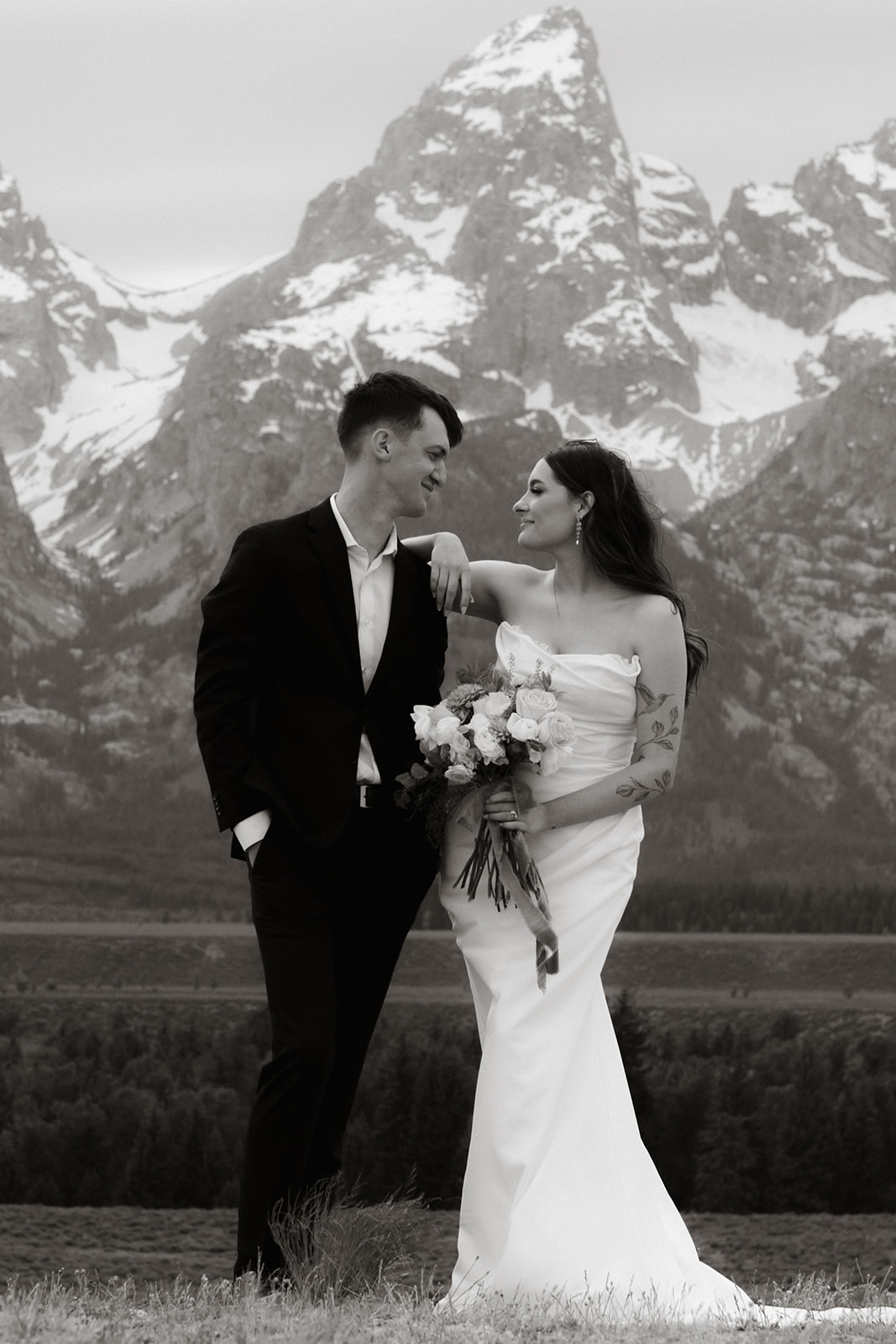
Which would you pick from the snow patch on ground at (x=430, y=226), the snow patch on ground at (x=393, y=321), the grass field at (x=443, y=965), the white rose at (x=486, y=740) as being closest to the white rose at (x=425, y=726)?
the white rose at (x=486, y=740)

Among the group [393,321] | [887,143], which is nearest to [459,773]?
[393,321]

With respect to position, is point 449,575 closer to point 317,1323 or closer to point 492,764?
point 492,764

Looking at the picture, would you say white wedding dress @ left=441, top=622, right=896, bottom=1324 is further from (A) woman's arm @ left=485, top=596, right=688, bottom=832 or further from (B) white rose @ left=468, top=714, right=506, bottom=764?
(B) white rose @ left=468, top=714, right=506, bottom=764

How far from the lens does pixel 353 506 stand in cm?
429

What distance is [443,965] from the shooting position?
2817 cm

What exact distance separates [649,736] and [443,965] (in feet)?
79.5

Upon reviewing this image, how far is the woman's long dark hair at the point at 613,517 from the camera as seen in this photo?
4539 millimetres

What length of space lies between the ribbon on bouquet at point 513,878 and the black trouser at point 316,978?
15 centimetres

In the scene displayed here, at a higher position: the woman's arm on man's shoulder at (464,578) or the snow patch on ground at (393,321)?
the woman's arm on man's shoulder at (464,578)

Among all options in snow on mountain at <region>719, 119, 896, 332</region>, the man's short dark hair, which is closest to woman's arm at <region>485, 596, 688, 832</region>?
the man's short dark hair

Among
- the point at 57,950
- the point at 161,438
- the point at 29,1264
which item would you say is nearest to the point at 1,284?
the point at 161,438

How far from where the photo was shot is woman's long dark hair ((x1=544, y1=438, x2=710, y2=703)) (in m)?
4.54

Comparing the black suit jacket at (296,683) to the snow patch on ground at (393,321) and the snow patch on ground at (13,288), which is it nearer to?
the snow patch on ground at (393,321)

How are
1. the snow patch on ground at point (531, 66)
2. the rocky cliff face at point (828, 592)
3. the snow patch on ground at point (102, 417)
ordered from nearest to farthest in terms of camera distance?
the rocky cliff face at point (828, 592)
the snow patch on ground at point (102, 417)
the snow patch on ground at point (531, 66)
